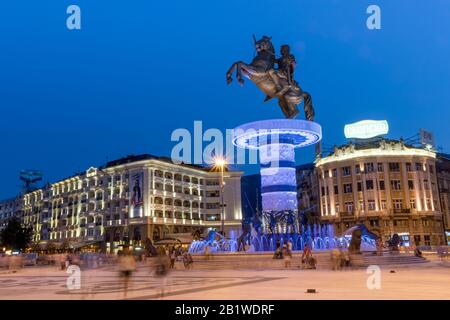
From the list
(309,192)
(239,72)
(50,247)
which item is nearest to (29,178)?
(50,247)

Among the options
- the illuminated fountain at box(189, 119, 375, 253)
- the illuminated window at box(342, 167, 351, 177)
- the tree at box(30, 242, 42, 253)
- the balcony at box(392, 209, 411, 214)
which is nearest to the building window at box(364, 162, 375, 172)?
the illuminated window at box(342, 167, 351, 177)

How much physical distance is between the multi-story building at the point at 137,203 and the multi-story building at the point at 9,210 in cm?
2299

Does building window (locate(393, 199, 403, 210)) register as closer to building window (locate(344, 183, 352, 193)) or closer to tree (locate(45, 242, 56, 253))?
building window (locate(344, 183, 352, 193))

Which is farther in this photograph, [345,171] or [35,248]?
[35,248]

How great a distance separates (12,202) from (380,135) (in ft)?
325

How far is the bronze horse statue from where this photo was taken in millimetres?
31062

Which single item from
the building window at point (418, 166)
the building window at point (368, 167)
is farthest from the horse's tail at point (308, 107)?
the building window at point (418, 166)

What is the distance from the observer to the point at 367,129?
77.0m

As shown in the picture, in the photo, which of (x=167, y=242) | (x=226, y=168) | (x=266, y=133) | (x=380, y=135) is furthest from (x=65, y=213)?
(x=266, y=133)

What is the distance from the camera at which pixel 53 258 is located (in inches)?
1981

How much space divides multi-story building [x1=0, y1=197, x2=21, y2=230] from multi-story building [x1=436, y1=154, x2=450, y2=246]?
101 meters

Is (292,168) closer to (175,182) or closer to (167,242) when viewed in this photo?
(167,242)

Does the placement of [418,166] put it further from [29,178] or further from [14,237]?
[29,178]

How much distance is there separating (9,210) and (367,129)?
99991mm
